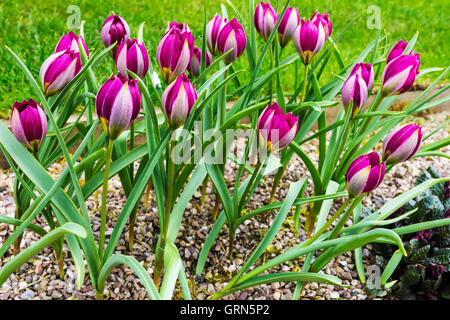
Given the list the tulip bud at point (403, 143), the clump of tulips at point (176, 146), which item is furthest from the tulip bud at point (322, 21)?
the tulip bud at point (403, 143)

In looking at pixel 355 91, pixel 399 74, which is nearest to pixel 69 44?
pixel 355 91

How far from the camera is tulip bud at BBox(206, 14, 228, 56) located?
1211mm

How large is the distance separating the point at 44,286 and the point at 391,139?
103 cm

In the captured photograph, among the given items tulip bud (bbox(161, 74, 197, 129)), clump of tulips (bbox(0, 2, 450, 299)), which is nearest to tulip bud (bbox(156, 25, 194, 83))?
clump of tulips (bbox(0, 2, 450, 299))

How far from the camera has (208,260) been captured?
4.89ft

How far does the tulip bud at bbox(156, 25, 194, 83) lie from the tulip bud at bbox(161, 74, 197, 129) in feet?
0.36

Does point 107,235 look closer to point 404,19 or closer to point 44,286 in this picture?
point 44,286

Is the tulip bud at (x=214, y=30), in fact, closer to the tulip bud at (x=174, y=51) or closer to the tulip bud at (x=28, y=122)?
the tulip bud at (x=174, y=51)

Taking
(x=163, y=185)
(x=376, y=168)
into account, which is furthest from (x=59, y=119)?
(x=376, y=168)

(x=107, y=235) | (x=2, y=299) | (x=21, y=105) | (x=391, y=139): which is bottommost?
(x=2, y=299)

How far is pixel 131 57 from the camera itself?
41.3 inches

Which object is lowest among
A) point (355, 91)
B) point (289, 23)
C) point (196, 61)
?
point (355, 91)

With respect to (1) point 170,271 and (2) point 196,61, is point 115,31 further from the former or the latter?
(1) point 170,271

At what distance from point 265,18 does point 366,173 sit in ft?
2.05
